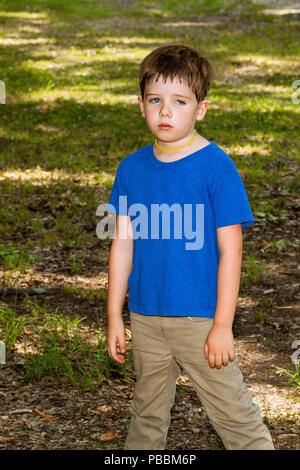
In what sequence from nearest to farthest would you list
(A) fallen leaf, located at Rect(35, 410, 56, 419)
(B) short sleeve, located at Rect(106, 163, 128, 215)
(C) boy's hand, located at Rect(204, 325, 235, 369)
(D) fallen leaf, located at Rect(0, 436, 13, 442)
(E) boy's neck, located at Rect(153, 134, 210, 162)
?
(C) boy's hand, located at Rect(204, 325, 235, 369) < (E) boy's neck, located at Rect(153, 134, 210, 162) < (B) short sleeve, located at Rect(106, 163, 128, 215) < (D) fallen leaf, located at Rect(0, 436, 13, 442) < (A) fallen leaf, located at Rect(35, 410, 56, 419)

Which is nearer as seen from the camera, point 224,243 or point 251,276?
point 224,243

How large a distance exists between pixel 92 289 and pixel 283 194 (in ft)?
9.39

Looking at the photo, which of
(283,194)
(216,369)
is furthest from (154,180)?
(283,194)

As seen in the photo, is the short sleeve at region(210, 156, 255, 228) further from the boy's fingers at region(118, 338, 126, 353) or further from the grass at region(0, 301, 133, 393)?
the grass at region(0, 301, 133, 393)

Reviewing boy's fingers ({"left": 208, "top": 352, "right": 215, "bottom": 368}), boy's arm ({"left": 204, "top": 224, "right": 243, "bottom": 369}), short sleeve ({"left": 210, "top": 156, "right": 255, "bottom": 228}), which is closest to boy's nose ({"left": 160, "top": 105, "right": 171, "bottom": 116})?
short sleeve ({"left": 210, "top": 156, "right": 255, "bottom": 228})

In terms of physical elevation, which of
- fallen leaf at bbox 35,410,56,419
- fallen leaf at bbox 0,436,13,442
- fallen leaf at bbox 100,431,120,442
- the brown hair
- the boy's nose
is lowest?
fallen leaf at bbox 0,436,13,442

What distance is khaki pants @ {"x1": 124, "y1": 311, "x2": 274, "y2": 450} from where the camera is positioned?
260 centimetres

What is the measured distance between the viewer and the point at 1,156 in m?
8.26

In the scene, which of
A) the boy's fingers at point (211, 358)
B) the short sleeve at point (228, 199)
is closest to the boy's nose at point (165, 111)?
the short sleeve at point (228, 199)

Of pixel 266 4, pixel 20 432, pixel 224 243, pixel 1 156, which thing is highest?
pixel 266 4

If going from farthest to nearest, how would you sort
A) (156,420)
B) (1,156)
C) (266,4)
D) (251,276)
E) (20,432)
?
1. (266,4)
2. (1,156)
3. (251,276)
4. (20,432)
5. (156,420)

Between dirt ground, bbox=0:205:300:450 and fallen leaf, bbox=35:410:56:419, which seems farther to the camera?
fallen leaf, bbox=35:410:56:419

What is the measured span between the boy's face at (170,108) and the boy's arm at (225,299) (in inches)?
16.3

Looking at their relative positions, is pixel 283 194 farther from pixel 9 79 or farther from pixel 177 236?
pixel 9 79
